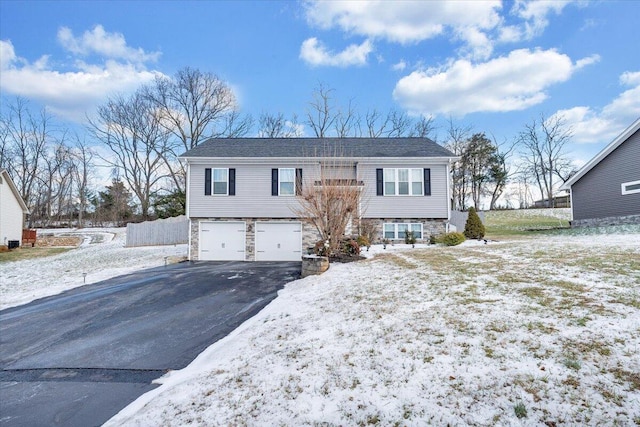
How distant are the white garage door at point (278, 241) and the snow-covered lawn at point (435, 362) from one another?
9.55 metres

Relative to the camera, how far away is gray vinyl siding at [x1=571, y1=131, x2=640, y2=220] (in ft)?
51.1

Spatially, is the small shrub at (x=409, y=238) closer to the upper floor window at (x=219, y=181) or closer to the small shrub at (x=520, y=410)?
the upper floor window at (x=219, y=181)

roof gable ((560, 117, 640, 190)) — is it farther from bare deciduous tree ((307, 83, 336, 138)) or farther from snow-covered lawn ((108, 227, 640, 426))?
bare deciduous tree ((307, 83, 336, 138))

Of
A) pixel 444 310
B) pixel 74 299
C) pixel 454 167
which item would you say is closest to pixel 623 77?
pixel 454 167

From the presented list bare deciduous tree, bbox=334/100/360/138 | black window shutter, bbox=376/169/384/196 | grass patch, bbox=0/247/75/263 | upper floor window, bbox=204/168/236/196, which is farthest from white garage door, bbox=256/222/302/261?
bare deciduous tree, bbox=334/100/360/138

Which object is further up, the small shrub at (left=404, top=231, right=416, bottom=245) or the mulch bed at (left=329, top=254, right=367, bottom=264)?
the small shrub at (left=404, top=231, right=416, bottom=245)

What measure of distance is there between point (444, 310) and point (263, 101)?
30792 mm

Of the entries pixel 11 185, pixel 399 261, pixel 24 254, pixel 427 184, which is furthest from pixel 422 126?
pixel 11 185

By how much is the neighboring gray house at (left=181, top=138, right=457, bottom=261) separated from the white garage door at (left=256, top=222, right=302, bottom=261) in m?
0.05

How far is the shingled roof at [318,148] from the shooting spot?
15727mm

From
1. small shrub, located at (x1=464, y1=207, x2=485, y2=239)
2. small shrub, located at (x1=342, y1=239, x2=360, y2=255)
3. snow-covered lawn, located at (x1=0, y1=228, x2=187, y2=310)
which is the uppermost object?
small shrub, located at (x1=464, y1=207, x2=485, y2=239)

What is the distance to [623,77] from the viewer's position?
19.5 metres

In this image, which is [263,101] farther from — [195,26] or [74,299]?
[74,299]

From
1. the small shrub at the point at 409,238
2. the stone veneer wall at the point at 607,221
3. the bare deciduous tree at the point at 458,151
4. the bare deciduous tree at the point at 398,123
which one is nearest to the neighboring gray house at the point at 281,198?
the small shrub at the point at 409,238
